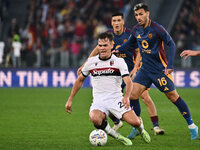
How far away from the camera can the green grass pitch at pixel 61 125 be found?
23.9ft

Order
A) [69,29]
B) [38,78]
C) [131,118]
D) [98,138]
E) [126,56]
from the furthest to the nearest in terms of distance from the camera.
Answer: [69,29] < [38,78] < [126,56] < [131,118] < [98,138]

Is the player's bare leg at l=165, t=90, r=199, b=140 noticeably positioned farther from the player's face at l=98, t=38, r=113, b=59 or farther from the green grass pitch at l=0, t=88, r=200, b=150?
the player's face at l=98, t=38, r=113, b=59

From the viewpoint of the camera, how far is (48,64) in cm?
1953

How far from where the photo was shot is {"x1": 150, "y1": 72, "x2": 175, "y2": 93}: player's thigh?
795 cm

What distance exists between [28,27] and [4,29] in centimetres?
244

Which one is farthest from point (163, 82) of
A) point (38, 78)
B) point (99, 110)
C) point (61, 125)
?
point (38, 78)

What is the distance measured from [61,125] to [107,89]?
2509 mm

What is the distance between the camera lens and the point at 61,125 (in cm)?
965

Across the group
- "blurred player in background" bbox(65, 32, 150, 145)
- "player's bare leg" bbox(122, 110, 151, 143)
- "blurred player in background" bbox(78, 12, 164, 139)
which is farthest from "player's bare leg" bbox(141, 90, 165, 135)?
"player's bare leg" bbox(122, 110, 151, 143)

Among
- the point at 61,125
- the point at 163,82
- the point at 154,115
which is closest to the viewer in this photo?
the point at 163,82

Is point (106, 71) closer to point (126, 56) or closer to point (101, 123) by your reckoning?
point (101, 123)

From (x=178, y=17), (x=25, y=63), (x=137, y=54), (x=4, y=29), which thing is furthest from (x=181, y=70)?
(x=137, y=54)

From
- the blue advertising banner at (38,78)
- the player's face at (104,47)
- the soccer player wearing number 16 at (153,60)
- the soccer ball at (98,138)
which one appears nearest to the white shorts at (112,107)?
the soccer ball at (98,138)

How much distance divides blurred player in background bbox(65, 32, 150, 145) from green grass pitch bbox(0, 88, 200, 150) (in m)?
0.32
